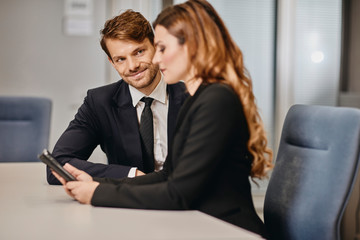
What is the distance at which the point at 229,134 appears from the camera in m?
1.21

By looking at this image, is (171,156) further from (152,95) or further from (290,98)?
(290,98)

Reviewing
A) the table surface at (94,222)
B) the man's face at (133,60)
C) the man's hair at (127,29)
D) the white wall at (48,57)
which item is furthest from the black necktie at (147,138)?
the white wall at (48,57)

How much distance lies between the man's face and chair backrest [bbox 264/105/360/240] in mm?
659

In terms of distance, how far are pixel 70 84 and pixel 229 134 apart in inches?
104

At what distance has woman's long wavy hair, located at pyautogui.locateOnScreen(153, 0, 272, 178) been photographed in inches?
51.0

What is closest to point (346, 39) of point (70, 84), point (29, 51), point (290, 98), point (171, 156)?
point (290, 98)

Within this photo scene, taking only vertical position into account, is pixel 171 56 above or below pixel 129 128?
above

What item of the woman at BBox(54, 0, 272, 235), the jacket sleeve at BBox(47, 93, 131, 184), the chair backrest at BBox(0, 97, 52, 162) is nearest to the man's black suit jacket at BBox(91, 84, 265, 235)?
the woman at BBox(54, 0, 272, 235)

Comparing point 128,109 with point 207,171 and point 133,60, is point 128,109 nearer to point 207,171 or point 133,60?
point 133,60

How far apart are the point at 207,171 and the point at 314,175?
0.36 m

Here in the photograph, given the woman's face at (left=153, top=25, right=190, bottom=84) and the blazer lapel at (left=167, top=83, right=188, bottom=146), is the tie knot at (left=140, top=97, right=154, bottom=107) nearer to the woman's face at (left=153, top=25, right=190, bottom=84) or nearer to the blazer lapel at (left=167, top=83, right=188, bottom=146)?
the blazer lapel at (left=167, top=83, right=188, bottom=146)

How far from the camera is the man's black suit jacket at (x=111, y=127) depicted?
1.92 metres

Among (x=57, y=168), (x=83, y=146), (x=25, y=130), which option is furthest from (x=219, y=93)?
(x=25, y=130)

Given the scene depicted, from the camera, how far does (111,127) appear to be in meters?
1.97
